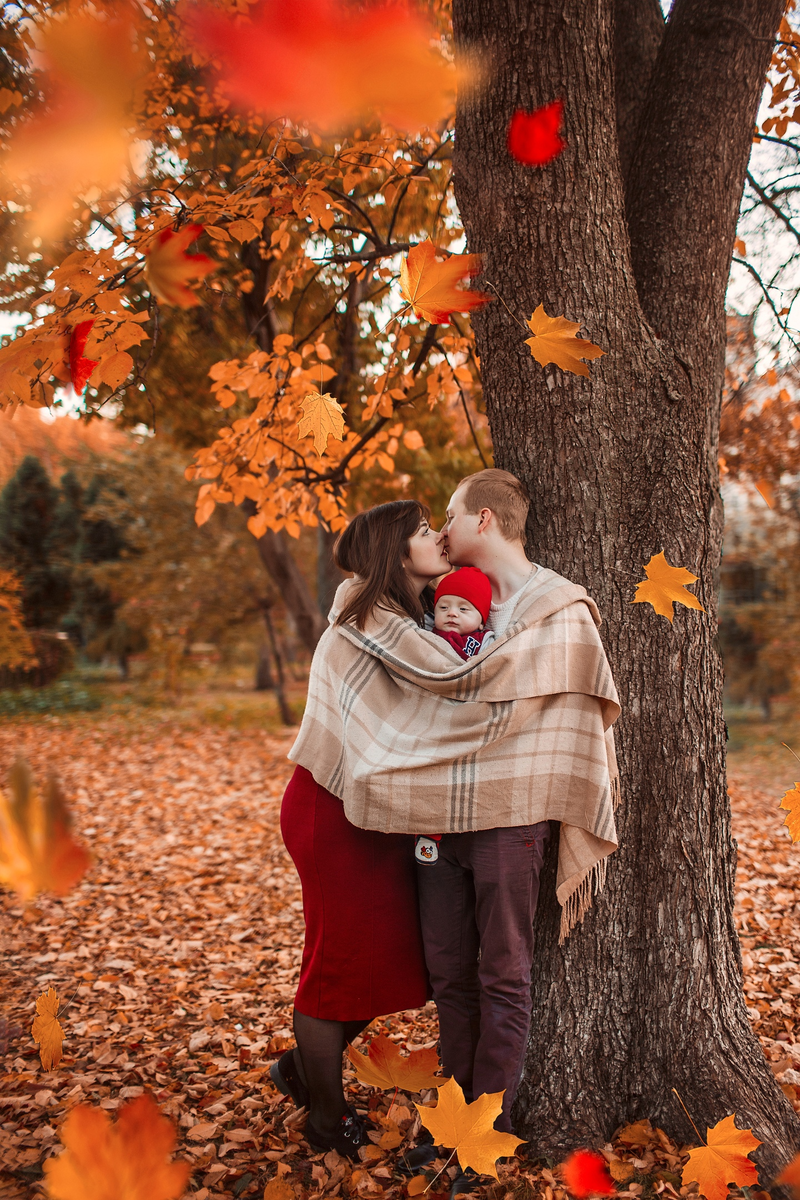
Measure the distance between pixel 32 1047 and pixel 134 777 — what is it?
5776 millimetres

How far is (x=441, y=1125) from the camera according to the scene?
1798 mm

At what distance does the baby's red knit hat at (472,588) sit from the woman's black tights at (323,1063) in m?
1.24

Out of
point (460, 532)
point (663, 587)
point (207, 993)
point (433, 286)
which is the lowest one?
point (207, 993)

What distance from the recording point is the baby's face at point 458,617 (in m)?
2.02

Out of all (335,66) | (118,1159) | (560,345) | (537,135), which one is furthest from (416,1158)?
(335,66)

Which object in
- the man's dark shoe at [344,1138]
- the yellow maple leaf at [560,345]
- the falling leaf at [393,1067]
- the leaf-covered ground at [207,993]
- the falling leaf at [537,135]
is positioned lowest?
the leaf-covered ground at [207,993]

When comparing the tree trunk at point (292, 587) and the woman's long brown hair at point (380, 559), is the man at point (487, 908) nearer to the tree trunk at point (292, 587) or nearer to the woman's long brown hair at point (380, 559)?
the woman's long brown hair at point (380, 559)

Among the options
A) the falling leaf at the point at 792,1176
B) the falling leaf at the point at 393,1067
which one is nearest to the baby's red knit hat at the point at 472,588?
the falling leaf at the point at 393,1067

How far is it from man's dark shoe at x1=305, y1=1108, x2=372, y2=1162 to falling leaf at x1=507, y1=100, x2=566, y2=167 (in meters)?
2.82

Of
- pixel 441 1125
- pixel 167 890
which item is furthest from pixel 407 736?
pixel 167 890

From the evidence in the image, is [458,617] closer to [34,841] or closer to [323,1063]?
[34,841]

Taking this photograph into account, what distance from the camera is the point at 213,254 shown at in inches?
237

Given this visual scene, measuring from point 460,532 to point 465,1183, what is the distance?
1.70 meters

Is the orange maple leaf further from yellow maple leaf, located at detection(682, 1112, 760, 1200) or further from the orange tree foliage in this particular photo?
the orange tree foliage
